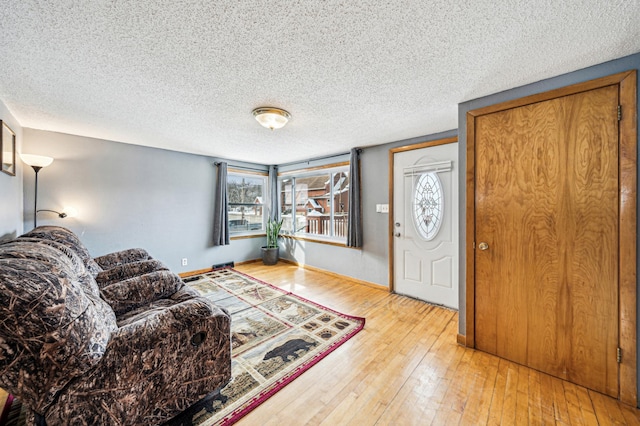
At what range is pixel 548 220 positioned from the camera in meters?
1.83

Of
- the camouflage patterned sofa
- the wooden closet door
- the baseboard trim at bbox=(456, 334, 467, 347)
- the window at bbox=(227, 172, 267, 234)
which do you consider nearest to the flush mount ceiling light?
the camouflage patterned sofa

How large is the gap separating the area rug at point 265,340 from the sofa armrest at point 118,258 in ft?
3.17

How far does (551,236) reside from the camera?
5.98 feet

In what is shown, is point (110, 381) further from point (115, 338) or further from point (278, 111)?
point (278, 111)

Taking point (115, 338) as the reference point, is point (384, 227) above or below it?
above

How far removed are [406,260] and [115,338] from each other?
316 cm

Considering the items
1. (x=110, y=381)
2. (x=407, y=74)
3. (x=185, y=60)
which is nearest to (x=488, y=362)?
(x=407, y=74)

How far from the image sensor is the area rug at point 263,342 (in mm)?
1521

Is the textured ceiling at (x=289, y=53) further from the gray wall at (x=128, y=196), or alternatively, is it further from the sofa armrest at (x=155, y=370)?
the sofa armrest at (x=155, y=370)

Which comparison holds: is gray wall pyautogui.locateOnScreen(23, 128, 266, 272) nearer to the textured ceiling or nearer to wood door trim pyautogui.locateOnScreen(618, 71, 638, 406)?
the textured ceiling

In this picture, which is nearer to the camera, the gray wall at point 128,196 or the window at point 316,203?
the gray wall at point 128,196

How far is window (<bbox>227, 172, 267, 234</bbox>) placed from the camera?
5020mm

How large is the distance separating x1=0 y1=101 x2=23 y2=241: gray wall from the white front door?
13.7ft

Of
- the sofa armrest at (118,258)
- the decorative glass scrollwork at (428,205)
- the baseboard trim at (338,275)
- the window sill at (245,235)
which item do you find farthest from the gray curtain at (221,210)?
the decorative glass scrollwork at (428,205)
